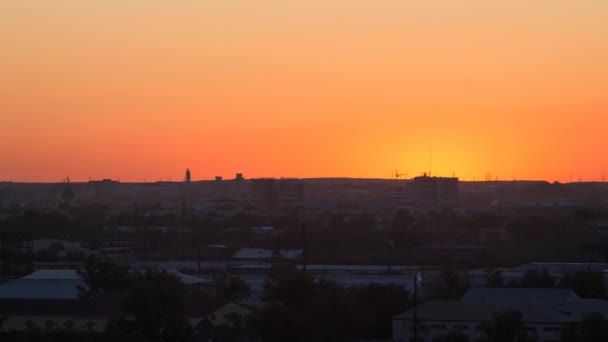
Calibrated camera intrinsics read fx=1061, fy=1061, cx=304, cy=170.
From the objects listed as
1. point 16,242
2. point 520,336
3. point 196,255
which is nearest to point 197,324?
point 520,336

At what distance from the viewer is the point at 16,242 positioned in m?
17.4

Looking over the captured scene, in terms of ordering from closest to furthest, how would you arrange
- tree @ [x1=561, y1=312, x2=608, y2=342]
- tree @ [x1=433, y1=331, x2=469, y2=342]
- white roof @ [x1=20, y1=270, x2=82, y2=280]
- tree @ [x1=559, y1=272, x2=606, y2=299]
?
1. tree @ [x1=561, y1=312, x2=608, y2=342]
2. tree @ [x1=433, y1=331, x2=469, y2=342]
3. tree @ [x1=559, y1=272, x2=606, y2=299]
4. white roof @ [x1=20, y1=270, x2=82, y2=280]

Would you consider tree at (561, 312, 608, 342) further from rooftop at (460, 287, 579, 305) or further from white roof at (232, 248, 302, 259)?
white roof at (232, 248, 302, 259)

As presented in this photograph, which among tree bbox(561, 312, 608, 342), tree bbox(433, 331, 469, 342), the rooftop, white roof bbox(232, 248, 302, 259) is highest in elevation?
white roof bbox(232, 248, 302, 259)

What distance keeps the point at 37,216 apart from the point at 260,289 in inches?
697

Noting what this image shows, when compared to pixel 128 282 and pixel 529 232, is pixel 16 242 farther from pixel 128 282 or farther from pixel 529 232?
pixel 529 232

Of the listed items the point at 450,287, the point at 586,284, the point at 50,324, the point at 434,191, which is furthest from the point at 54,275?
the point at 434,191

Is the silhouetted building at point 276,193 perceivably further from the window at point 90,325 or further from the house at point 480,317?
the window at point 90,325

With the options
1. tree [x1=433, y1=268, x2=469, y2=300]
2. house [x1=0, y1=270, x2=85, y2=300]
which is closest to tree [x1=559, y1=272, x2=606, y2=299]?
tree [x1=433, y1=268, x2=469, y2=300]

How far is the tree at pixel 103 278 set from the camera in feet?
44.8

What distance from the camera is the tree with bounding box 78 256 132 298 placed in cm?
1365

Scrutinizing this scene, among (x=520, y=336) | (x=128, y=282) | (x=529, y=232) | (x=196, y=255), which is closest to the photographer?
(x=520, y=336)

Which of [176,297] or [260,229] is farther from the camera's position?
[260,229]

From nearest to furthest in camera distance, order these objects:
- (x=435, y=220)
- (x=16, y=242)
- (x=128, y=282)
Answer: (x=128, y=282)
(x=16, y=242)
(x=435, y=220)
